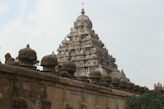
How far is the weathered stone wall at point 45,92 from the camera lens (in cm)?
1001

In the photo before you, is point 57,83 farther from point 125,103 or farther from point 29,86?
point 125,103

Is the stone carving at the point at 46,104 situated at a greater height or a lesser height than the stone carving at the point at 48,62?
lesser

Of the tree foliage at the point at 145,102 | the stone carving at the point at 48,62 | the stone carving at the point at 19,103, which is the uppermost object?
the stone carving at the point at 48,62

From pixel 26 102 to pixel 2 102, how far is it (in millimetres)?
879

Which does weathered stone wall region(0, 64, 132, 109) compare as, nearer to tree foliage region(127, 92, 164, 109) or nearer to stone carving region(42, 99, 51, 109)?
stone carving region(42, 99, 51, 109)

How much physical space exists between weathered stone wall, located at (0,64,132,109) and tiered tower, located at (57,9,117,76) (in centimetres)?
3972

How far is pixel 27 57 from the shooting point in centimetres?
1096

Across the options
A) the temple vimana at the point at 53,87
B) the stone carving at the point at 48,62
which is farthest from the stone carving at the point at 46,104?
the stone carving at the point at 48,62

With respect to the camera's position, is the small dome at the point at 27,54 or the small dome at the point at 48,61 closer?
the small dome at the point at 27,54

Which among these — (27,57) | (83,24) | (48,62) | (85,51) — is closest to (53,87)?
(48,62)

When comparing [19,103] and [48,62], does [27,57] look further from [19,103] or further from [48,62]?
[19,103]

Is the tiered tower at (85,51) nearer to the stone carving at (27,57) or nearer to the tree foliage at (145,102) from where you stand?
the tree foliage at (145,102)

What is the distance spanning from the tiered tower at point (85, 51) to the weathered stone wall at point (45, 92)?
39.7 metres

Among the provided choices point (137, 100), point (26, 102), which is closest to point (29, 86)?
point (26, 102)
